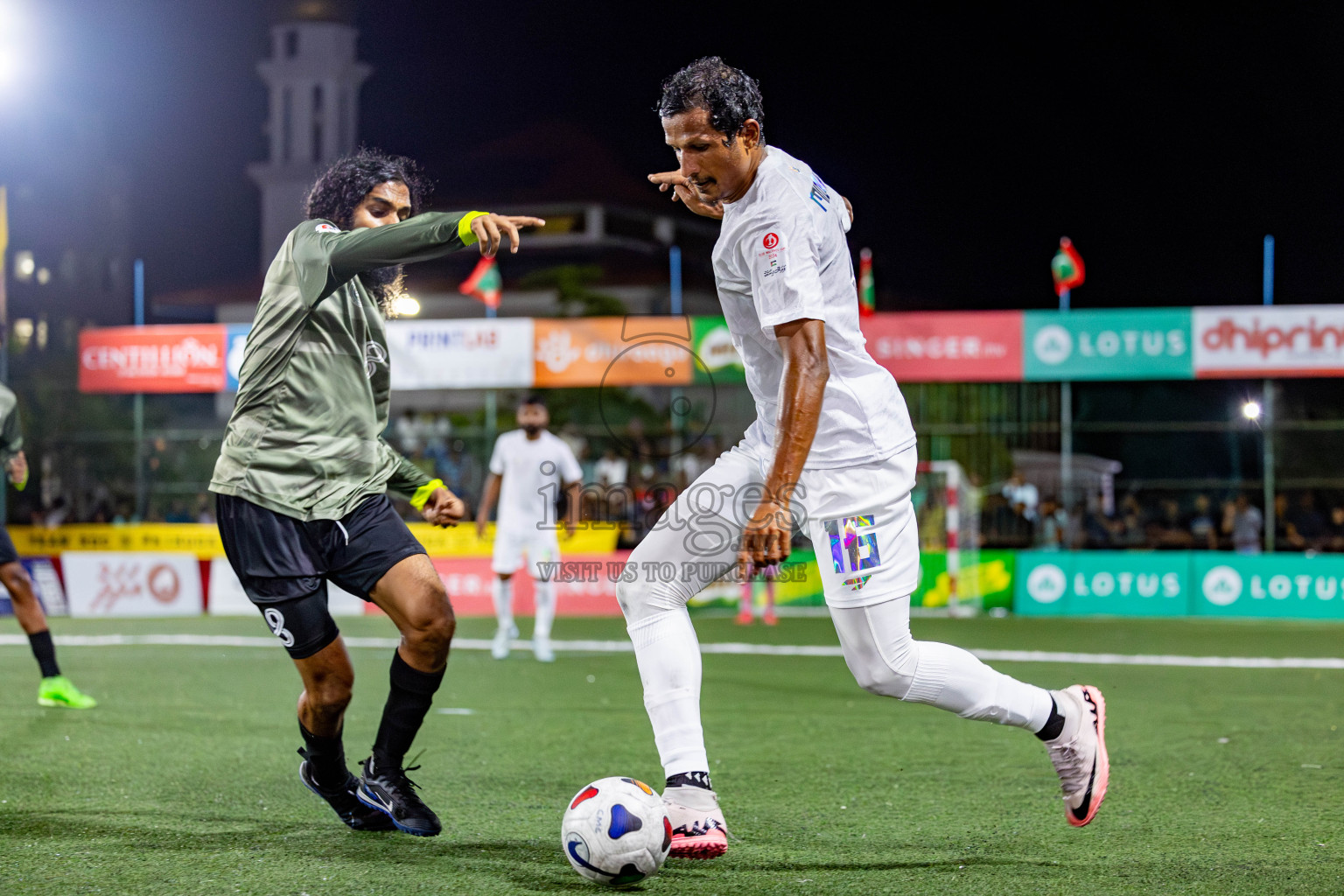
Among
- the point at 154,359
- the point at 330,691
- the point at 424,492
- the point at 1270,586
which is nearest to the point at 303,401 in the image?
the point at 424,492

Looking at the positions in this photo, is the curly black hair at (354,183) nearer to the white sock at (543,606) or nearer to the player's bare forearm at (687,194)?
the player's bare forearm at (687,194)

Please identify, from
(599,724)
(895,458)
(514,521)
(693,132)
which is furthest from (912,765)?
(514,521)

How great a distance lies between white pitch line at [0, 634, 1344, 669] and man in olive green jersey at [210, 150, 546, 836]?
20.3ft

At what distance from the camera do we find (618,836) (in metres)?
3.58

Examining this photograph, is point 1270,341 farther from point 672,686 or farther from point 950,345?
point 672,686

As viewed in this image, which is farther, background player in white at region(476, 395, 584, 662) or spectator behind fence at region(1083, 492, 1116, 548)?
spectator behind fence at region(1083, 492, 1116, 548)

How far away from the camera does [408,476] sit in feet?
15.1

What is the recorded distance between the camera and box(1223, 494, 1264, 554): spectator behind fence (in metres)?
18.4

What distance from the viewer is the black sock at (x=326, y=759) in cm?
428

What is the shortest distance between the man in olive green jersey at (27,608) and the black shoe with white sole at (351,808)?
12.7 feet

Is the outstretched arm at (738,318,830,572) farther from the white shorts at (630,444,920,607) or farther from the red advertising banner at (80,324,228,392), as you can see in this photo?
the red advertising banner at (80,324,228,392)

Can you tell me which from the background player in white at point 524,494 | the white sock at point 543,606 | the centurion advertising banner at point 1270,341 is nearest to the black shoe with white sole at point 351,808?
the white sock at point 543,606

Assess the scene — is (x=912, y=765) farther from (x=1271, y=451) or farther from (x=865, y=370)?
(x=1271, y=451)

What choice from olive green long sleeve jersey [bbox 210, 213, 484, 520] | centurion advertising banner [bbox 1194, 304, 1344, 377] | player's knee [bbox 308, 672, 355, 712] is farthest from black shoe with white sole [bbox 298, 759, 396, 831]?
centurion advertising banner [bbox 1194, 304, 1344, 377]
